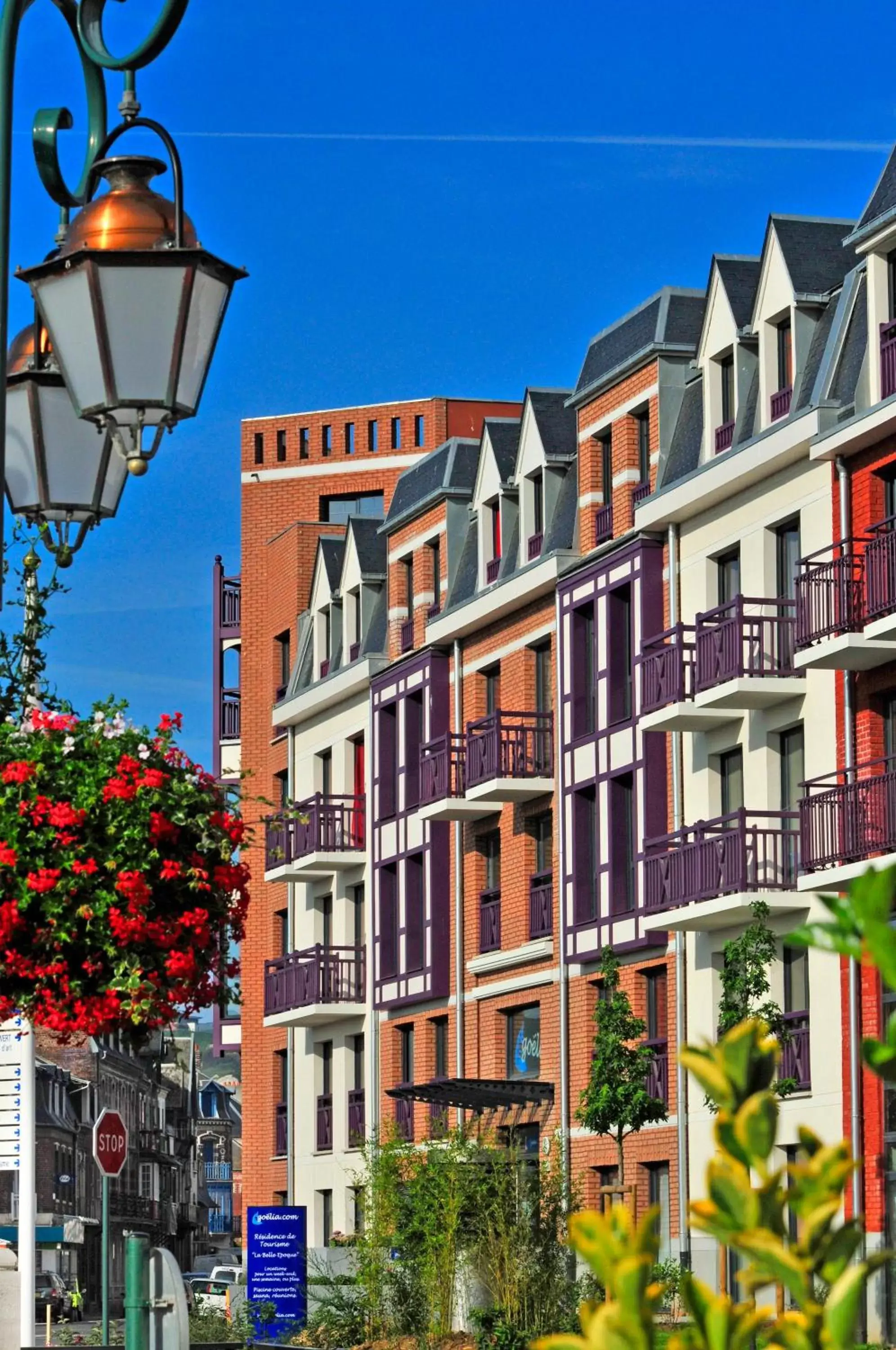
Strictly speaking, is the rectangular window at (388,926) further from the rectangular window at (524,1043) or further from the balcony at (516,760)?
the balcony at (516,760)

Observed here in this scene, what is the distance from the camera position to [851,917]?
2422 millimetres

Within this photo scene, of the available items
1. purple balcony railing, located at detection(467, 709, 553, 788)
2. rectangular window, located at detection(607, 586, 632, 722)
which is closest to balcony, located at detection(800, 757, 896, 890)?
rectangular window, located at detection(607, 586, 632, 722)

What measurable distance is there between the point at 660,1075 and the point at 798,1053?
479 centimetres

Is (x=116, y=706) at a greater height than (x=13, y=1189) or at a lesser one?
greater

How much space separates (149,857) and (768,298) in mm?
25573

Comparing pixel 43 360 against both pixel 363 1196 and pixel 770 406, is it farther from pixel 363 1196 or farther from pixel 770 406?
pixel 363 1196

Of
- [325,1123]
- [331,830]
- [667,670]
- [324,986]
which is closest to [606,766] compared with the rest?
[667,670]

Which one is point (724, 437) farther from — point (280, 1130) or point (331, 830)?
point (280, 1130)

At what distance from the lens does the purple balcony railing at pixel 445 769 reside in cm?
4300

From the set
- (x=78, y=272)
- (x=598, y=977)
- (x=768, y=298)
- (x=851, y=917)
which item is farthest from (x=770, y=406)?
(x=851, y=917)

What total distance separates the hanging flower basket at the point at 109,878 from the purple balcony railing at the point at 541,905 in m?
30.4

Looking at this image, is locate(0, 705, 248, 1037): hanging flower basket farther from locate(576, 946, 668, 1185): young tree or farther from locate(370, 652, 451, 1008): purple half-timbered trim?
locate(370, 652, 451, 1008): purple half-timbered trim

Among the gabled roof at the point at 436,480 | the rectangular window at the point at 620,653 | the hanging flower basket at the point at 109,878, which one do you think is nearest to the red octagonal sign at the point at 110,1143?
the hanging flower basket at the point at 109,878

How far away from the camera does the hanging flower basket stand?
31.5 feet
